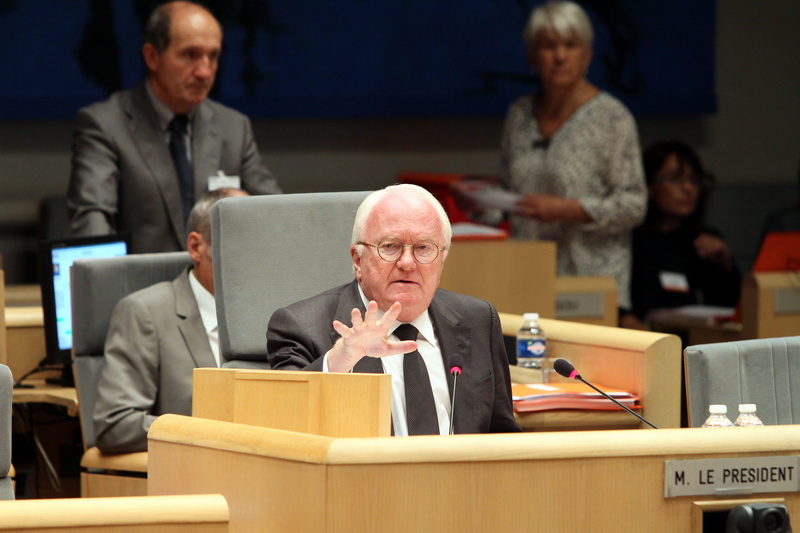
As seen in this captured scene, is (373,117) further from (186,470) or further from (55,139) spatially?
(186,470)

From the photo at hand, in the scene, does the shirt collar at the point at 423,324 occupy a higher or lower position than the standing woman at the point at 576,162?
lower

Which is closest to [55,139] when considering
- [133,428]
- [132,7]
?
[132,7]

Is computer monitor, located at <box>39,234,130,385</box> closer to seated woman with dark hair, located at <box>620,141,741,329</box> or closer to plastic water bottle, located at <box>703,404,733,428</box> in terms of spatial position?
plastic water bottle, located at <box>703,404,733,428</box>

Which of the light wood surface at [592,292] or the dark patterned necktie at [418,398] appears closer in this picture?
the dark patterned necktie at [418,398]

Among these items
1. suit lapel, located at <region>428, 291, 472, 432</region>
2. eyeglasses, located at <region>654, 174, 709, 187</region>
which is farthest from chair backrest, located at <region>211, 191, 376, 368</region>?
eyeglasses, located at <region>654, 174, 709, 187</region>

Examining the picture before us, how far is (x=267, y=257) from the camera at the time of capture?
9.48 ft

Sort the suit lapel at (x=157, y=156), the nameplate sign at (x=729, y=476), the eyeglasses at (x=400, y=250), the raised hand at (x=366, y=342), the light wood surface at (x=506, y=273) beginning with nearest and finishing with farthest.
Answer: the nameplate sign at (x=729, y=476) < the raised hand at (x=366, y=342) < the eyeglasses at (x=400, y=250) < the suit lapel at (x=157, y=156) < the light wood surface at (x=506, y=273)

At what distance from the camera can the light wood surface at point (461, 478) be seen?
1.66 metres

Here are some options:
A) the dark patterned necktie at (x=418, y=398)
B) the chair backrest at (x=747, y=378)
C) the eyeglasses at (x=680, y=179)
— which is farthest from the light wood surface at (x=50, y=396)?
the eyeglasses at (x=680, y=179)

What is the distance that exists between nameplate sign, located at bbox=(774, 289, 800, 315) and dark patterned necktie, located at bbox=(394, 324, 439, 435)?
112 inches

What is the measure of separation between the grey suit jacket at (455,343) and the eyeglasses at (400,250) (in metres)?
0.13

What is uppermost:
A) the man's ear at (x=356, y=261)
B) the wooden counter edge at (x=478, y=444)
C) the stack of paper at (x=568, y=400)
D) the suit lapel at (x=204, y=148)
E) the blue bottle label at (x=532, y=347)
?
the suit lapel at (x=204, y=148)

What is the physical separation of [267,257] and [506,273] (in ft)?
5.60

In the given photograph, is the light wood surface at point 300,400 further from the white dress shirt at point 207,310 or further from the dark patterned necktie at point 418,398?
the white dress shirt at point 207,310
